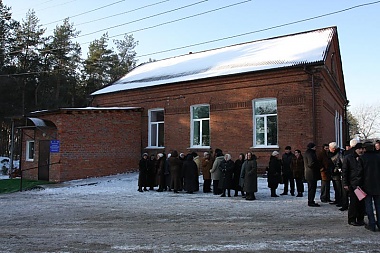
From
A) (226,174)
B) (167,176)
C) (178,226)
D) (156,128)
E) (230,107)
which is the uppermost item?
(230,107)

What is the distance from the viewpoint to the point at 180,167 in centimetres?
1370

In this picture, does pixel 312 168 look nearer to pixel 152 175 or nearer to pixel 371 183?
pixel 371 183

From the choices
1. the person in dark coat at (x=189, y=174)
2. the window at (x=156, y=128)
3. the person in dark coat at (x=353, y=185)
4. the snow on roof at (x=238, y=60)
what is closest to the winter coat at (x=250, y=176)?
the person in dark coat at (x=189, y=174)

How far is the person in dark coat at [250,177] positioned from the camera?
11328mm

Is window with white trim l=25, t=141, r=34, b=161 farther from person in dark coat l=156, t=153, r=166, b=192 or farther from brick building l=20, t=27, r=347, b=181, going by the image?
person in dark coat l=156, t=153, r=166, b=192

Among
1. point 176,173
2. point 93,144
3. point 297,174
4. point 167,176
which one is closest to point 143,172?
point 167,176

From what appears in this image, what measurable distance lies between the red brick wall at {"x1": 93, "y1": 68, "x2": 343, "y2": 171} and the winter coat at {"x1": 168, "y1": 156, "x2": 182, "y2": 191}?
4908 millimetres

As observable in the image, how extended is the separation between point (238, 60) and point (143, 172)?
30.3 feet

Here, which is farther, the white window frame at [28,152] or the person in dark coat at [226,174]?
the white window frame at [28,152]

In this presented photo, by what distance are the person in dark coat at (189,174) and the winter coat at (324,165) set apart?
4812 mm

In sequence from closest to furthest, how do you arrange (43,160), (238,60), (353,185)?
(353,185), (43,160), (238,60)

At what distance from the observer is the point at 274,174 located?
11852mm

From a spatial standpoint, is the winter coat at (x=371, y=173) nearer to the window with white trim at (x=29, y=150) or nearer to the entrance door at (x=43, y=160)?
the entrance door at (x=43, y=160)

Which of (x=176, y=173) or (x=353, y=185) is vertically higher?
(x=353, y=185)
